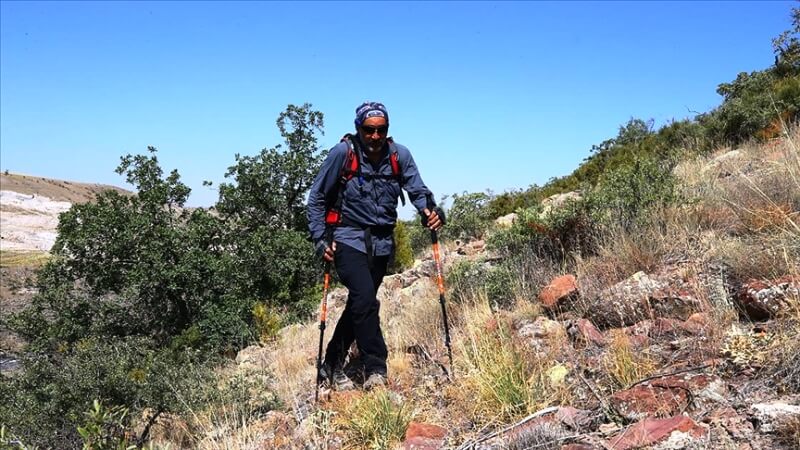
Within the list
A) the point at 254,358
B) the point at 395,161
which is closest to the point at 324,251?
the point at 395,161

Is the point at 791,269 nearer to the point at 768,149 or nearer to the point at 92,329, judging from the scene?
the point at 768,149

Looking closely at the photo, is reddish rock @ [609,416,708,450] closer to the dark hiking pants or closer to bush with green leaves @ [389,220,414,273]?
the dark hiking pants

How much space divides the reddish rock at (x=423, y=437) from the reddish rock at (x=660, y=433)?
109 cm

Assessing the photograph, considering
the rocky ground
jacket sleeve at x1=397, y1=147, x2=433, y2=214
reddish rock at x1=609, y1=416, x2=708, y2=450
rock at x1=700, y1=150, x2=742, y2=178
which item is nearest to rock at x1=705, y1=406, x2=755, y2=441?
the rocky ground

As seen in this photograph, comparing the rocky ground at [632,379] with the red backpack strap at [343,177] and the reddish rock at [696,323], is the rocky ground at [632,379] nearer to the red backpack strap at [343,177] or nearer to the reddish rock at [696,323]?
the reddish rock at [696,323]

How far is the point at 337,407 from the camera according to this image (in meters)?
4.27

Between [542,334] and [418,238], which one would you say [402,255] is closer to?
[418,238]

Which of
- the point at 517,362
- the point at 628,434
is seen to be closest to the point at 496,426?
the point at 517,362

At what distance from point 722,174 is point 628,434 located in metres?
6.52

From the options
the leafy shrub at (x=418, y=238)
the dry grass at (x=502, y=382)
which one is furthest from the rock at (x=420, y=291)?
the leafy shrub at (x=418, y=238)

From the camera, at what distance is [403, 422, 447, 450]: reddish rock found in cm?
347

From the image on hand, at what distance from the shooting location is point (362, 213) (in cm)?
472

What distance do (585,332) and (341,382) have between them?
211 centimetres

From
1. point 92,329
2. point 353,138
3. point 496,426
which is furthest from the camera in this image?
point 92,329
